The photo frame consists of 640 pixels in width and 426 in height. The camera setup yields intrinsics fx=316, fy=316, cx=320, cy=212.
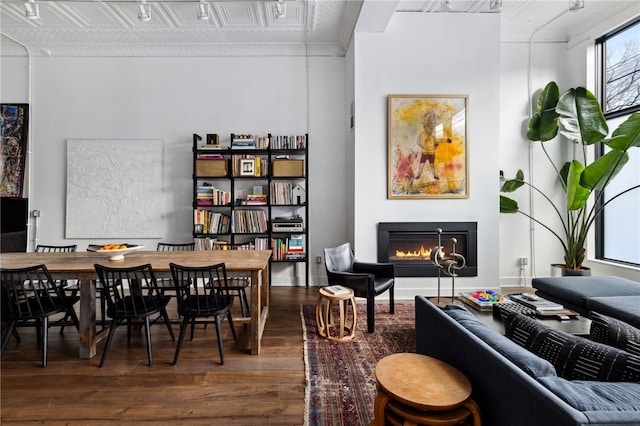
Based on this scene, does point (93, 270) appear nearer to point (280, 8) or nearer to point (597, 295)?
point (280, 8)

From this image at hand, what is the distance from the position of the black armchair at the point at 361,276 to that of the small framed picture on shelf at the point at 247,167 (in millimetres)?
1739

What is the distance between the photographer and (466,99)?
4004 millimetres

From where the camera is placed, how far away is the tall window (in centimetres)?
389

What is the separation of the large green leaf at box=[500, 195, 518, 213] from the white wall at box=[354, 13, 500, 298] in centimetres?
31

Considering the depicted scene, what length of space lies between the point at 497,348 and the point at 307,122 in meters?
4.03

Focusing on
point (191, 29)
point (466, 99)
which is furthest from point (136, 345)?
point (466, 99)

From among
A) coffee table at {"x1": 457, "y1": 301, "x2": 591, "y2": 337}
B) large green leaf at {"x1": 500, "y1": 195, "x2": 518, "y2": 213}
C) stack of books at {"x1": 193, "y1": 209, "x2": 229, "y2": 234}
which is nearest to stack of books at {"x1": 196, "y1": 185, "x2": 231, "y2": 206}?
stack of books at {"x1": 193, "y1": 209, "x2": 229, "y2": 234}

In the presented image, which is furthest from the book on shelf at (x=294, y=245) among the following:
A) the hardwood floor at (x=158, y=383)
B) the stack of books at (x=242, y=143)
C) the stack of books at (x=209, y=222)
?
the hardwood floor at (x=158, y=383)

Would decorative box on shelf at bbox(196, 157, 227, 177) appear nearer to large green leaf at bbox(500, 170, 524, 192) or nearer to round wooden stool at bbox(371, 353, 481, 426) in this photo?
round wooden stool at bbox(371, 353, 481, 426)

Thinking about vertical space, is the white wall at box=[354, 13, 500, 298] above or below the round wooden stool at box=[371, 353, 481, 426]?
above

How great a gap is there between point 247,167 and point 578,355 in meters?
3.98

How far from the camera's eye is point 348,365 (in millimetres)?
2430

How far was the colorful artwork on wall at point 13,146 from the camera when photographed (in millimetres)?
4539

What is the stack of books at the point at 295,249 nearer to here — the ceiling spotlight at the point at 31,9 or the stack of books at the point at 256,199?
the stack of books at the point at 256,199
